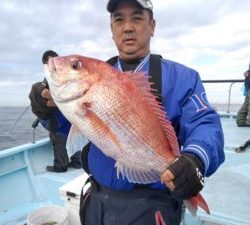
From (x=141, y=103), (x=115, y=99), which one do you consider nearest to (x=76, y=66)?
(x=115, y=99)

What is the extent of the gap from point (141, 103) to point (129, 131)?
18 cm

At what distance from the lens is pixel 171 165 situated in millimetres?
1756

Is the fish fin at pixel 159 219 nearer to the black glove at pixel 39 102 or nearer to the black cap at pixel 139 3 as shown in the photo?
the black glove at pixel 39 102

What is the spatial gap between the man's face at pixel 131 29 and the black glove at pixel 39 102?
2.38ft

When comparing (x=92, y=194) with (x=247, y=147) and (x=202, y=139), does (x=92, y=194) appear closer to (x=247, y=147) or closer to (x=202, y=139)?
(x=202, y=139)

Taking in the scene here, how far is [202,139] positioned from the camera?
1.92 metres

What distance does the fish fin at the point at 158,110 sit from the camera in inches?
74.9

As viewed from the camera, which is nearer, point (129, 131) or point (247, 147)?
point (129, 131)

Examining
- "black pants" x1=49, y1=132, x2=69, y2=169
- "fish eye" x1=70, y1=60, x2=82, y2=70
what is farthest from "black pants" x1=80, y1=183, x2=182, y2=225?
"black pants" x1=49, y1=132, x2=69, y2=169

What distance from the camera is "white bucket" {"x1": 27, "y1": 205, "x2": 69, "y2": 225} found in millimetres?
3674

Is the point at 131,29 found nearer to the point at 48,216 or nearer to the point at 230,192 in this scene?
the point at 48,216

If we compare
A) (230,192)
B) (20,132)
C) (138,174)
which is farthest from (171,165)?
(20,132)

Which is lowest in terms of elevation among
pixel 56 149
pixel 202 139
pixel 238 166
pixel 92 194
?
pixel 238 166

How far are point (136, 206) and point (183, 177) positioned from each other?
25.4 inches
